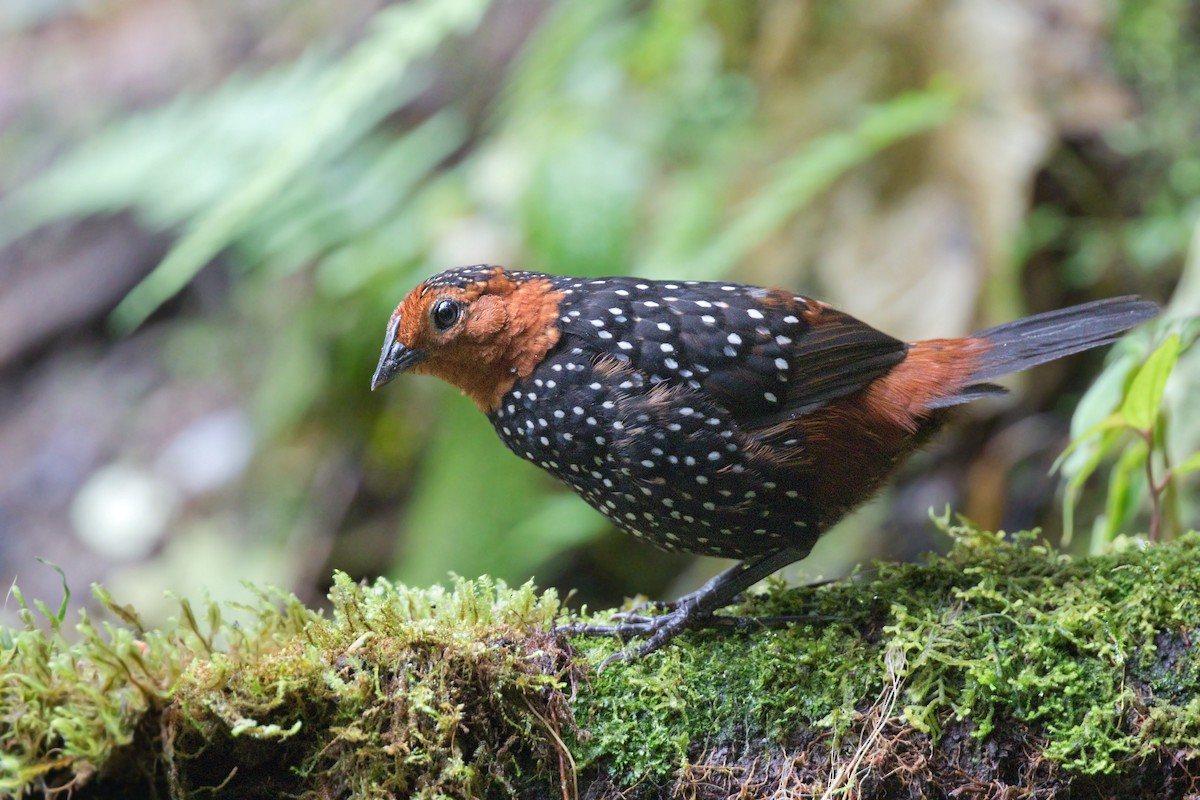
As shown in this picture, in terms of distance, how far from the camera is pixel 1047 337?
9.63ft

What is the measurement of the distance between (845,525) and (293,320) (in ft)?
12.2

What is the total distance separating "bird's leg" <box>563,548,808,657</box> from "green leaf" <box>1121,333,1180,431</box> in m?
1.12

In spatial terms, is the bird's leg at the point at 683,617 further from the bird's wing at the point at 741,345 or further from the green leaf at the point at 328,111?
the green leaf at the point at 328,111

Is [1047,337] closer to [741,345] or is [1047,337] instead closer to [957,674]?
[741,345]

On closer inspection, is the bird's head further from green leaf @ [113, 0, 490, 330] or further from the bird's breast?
green leaf @ [113, 0, 490, 330]

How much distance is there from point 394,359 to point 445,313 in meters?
0.21

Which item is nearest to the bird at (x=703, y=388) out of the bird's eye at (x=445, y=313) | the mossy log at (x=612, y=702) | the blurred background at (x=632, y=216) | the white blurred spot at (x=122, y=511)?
the bird's eye at (x=445, y=313)

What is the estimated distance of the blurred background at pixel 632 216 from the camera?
456 centimetres

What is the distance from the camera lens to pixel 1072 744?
2176mm

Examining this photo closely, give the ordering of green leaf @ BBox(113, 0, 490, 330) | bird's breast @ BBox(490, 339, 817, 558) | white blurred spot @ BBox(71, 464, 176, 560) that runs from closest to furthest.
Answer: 1. bird's breast @ BBox(490, 339, 817, 558)
2. green leaf @ BBox(113, 0, 490, 330)
3. white blurred spot @ BBox(71, 464, 176, 560)

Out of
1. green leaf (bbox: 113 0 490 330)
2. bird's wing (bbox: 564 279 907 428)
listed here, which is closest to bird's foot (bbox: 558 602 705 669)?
bird's wing (bbox: 564 279 907 428)

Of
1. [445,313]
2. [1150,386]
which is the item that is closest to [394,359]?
[445,313]

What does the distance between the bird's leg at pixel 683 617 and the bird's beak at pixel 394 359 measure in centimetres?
91

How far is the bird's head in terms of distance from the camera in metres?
2.86
